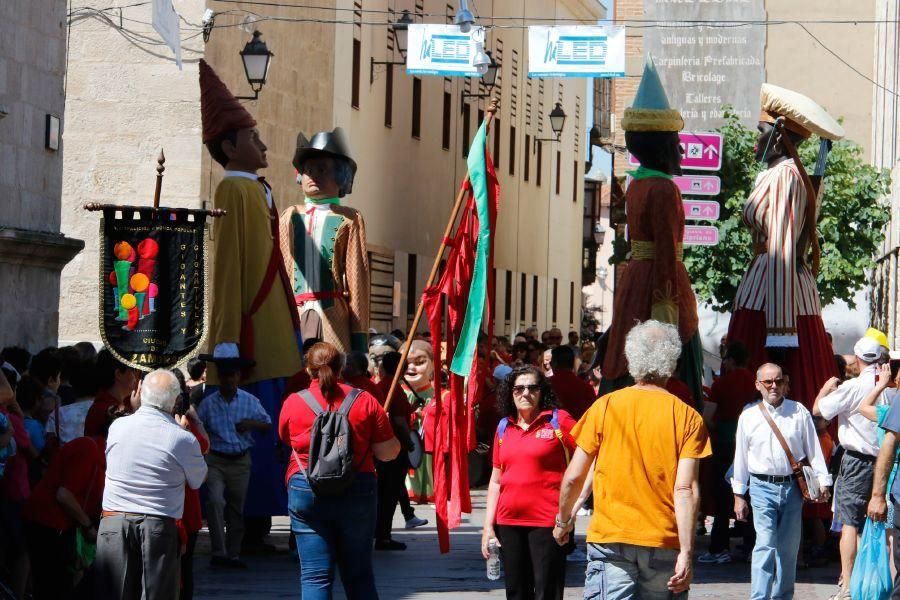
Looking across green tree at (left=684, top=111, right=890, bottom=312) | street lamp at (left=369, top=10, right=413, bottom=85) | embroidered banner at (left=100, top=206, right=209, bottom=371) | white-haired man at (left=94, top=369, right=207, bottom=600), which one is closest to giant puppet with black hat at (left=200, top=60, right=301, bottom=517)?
embroidered banner at (left=100, top=206, right=209, bottom=371)

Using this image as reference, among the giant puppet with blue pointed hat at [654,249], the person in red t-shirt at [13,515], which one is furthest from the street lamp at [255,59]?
the person in red t-shirt at [13,515]

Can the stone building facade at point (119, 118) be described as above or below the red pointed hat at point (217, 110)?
above

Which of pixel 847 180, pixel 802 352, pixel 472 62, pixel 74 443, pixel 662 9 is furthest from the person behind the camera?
pixel 662 9

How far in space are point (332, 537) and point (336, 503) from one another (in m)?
0.19

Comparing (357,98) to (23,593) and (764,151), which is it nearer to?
(764,151)

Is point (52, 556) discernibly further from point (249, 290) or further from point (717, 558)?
point (717, 558)

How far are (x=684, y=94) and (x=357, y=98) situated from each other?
5603 millimetres

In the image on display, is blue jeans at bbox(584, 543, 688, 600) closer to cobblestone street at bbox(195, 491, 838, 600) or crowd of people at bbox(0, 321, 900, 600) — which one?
crowd of people at bbox(0, 321, 900, 600)

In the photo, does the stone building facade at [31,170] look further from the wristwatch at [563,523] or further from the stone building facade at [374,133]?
the wristwatch at [563,523]

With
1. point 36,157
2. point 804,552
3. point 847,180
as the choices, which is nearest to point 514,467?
point 804,552

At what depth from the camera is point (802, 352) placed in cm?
1306

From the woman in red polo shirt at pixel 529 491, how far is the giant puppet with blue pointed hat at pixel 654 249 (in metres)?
3.06

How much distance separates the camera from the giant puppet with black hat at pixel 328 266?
13.1 m

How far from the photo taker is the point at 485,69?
906 inches
